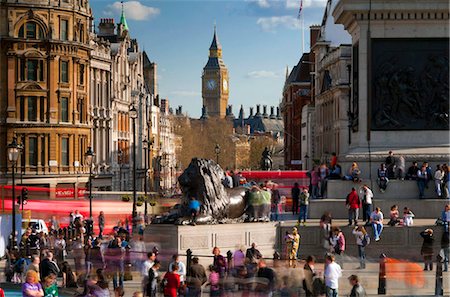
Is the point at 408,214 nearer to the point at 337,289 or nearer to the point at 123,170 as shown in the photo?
the point at 337,289

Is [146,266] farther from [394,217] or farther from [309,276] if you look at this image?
[394,217]

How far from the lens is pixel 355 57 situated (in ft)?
116

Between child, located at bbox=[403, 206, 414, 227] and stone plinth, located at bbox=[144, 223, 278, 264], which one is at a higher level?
child, located at bbox=[403, 206, 414, 227]

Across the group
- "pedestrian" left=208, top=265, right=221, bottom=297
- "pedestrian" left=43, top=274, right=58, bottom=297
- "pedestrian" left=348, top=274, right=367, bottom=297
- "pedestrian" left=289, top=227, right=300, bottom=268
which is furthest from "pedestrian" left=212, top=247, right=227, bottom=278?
"pedestrian" left=289, top=227, right=300, bottom=268

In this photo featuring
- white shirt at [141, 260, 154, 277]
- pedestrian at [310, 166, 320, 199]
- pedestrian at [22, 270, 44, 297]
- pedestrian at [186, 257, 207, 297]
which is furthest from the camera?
pedestrian at [310, 166, 320, 199]

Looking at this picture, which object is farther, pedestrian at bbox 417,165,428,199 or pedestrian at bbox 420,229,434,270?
pedestrian at bbox 417,165,428,199

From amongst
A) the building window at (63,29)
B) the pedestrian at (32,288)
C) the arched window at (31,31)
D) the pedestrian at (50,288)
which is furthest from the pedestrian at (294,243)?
the building window at (63,29)

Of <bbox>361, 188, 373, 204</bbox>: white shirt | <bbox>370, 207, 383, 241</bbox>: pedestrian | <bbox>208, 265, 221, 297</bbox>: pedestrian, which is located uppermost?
<bbox>361, 188, 373, 204</bbox>: white shirt

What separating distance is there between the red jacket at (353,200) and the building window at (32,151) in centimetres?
4109

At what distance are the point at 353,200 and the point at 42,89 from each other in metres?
42.2

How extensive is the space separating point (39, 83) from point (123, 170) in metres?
20.4

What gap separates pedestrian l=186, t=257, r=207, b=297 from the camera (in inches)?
828

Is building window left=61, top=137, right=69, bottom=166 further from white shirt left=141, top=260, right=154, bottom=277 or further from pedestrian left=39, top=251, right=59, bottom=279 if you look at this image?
white shirt left=141, top=260, right=154, bottom=277

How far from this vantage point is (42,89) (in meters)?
69.8
